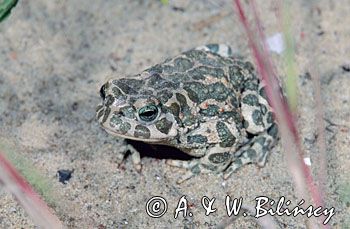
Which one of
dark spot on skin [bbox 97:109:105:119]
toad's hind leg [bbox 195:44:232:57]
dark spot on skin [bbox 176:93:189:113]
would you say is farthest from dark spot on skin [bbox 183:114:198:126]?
toad's hind leg [bbox 195:44:232:57]

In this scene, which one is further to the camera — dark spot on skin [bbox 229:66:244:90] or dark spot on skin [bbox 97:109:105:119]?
dark spot on skin [bbox 229:66:244:90]

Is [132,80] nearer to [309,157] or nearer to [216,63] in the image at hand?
[216,63]

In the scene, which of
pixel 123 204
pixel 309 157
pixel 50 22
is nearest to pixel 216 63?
pixel 309 157

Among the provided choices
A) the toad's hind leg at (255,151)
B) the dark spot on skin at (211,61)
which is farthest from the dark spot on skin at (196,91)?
the toad's hind leg at (255,151)

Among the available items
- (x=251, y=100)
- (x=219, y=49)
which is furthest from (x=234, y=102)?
(x=219, y=49)

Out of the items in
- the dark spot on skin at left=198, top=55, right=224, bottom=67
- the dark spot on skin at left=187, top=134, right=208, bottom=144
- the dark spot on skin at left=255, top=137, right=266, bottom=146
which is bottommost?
the dark spot on skin at left=255, top=137, right=266, bottom=146

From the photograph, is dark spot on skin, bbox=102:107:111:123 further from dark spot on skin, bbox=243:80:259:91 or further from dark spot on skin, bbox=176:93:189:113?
dark spot on skin, bbox=243:80:259:91
